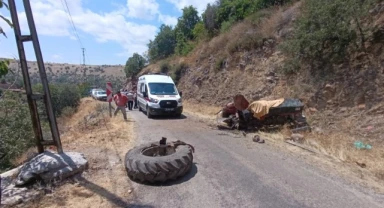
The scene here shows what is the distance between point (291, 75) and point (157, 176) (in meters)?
11.7

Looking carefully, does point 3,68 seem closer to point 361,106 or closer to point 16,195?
point 16,195

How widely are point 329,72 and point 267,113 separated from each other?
4530 millimetres

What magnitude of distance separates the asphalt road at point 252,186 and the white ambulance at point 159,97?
7529mm

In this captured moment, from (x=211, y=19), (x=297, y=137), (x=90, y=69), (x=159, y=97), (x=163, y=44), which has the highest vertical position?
(x=211, y=19)

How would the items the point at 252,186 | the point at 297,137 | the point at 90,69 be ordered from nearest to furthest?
the point at 252,186, the point at 297,137, the point at 90,69

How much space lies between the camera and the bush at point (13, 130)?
41.5 feet

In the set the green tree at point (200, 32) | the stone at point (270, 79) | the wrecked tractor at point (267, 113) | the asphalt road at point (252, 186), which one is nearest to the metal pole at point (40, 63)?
the asphalt road at point (252, 186)

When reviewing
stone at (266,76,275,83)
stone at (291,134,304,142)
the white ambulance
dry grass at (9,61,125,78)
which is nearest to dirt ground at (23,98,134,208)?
stone at (291,134,304,142)

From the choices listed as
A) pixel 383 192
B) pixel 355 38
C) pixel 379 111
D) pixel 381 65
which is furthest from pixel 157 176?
pixel 355 38

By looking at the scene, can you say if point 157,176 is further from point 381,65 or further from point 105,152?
point 381,65

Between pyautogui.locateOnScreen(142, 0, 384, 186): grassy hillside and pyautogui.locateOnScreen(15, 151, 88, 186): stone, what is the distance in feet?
20.1

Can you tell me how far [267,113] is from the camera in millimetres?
10211

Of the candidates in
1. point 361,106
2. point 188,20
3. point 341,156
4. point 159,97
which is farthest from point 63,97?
point 341,156

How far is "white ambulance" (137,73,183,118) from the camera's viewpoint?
1521cm
